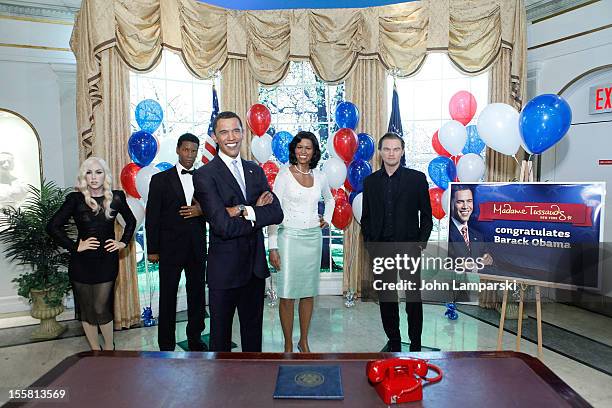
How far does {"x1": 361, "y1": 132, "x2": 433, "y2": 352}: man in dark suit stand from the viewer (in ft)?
10.1

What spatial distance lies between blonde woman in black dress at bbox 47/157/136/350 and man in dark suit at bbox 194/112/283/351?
110 centimetres

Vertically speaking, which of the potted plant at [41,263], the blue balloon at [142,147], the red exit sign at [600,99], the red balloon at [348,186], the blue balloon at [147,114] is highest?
the red exit sign at [600,99]

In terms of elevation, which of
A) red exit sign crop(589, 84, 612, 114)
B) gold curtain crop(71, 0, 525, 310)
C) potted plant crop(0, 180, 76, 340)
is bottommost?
potted plant crop(0, 180, 76, 340)

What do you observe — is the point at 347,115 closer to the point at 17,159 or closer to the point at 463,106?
the point at 463,106

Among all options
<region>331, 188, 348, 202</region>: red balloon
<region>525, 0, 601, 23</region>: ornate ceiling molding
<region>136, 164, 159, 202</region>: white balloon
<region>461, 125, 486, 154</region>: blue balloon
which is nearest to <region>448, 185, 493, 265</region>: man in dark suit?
<region>331, 188, 348, 202</region>: red balloon

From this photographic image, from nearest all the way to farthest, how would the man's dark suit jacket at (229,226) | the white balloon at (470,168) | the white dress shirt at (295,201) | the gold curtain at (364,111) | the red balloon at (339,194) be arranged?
the man's dark suit jacket at (229,226), the white dress shirt at (295,201), the white balloon at (470,168), the red balloon at (339,194), the gold curtain at (364,111)

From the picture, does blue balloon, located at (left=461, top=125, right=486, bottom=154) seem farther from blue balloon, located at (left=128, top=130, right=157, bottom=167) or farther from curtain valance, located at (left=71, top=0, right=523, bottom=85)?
blue balloon, located at (left=128, top=130, right=157, bottom=167)

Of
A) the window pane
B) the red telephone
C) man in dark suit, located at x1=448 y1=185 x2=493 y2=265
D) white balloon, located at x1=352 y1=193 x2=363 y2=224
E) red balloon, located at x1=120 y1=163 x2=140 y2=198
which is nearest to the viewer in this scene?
the red telephone

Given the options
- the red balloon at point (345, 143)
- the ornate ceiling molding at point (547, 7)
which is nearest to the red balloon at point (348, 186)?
the red balloon at point (345, 143)

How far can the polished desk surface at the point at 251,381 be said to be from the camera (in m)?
1.23

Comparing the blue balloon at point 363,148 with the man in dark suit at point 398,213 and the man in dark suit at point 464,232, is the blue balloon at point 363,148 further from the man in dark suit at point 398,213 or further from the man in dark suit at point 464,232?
the man in dark suit at point 464,232

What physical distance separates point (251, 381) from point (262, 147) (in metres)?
3.22

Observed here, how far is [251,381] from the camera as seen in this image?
4.44 feet

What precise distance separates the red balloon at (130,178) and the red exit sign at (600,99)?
473 centimetres
